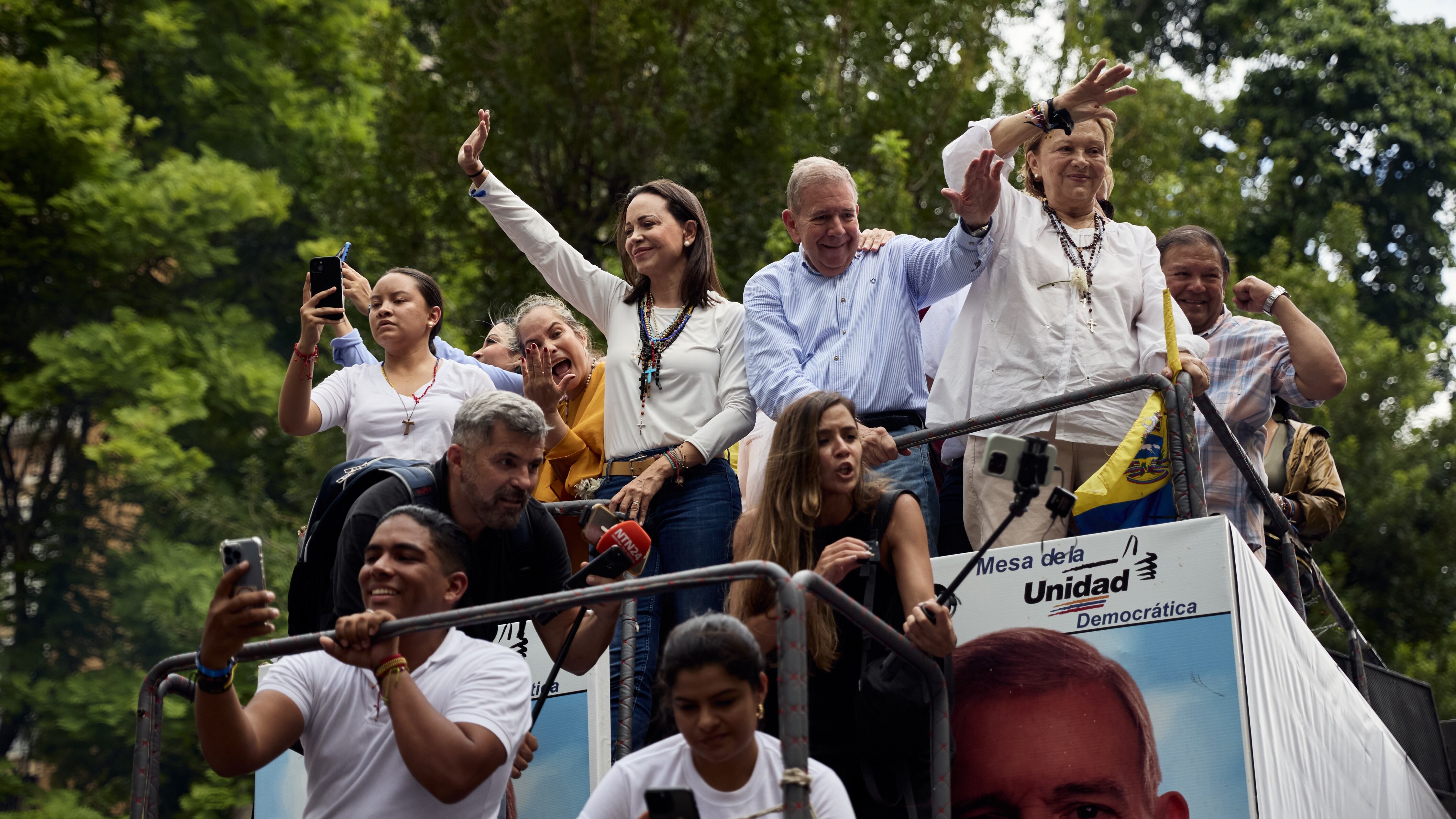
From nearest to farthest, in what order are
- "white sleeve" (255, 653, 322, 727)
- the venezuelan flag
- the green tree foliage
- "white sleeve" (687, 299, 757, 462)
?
1. "white sleeve" (255, 653, 322, 727)
2. the venezuelan flag
3. "white sleeve" (687, 299, 757, 462)
4. the green tree foliage

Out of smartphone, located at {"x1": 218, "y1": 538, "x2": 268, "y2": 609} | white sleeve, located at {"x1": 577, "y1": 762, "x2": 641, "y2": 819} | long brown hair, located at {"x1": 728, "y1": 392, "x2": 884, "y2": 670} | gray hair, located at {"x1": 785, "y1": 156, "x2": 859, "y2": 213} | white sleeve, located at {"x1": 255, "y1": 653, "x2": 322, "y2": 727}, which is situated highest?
gray hair, located at {"x1": 785, "y1": 156, "x2": 859, "y2": 213}

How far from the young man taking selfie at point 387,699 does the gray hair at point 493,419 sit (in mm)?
324

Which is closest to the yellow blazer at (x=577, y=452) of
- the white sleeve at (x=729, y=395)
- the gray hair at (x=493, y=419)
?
the white sleeve at (x=729, y=395)

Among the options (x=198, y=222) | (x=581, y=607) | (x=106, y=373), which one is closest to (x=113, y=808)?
(x=106, y=373)

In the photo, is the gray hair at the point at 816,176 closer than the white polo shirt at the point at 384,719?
No

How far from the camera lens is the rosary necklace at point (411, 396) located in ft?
18.8

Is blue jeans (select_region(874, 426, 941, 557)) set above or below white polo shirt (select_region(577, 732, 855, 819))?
above

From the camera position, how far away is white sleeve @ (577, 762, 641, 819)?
12.1 feet

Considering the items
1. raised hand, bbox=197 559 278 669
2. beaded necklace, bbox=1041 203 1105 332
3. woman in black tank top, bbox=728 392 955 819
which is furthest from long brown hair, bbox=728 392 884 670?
raised hand, bbox=197 559 278 669

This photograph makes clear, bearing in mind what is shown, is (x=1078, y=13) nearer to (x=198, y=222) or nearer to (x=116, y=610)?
(x=198, y=222)

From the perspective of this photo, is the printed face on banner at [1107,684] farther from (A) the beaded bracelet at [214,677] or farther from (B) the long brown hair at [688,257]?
(A) the beaded bracelet at [214,677]

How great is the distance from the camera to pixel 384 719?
3863mm

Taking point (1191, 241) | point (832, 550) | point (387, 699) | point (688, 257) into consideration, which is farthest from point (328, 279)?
point (1191, 241)

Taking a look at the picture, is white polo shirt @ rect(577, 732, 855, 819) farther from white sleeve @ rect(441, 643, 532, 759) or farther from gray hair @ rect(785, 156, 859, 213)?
gray hair @ rect(785, 156, 859, 213)
